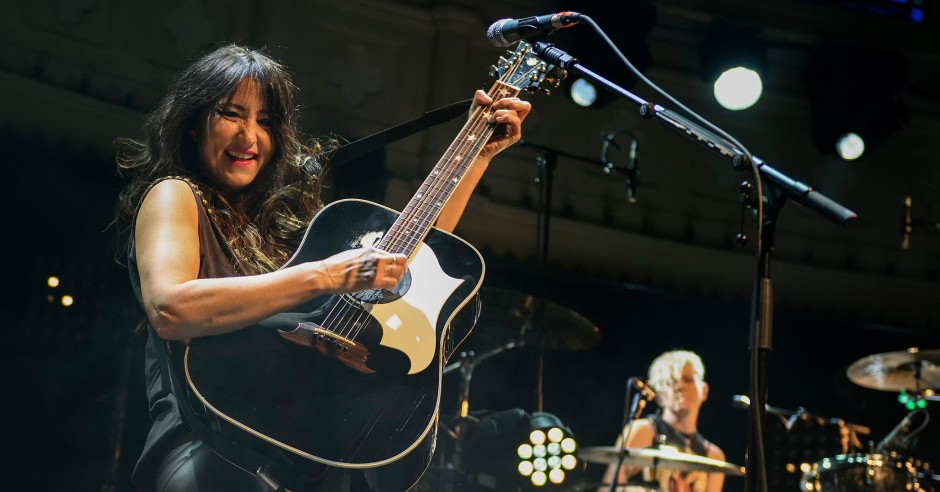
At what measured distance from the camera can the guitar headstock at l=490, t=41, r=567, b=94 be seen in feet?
8.55

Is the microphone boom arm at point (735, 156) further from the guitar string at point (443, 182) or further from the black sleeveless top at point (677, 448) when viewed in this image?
the black sleeveless top at point (677, 448)

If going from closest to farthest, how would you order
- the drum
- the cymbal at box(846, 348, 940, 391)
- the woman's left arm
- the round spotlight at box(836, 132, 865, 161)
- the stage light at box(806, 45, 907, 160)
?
the woman's left arm, the drum, the cymbal at box(846, 348, 940, 391), the stage light at box(806, 45, 907, 160), the round spotlight at box(836, 132, 865, 161)

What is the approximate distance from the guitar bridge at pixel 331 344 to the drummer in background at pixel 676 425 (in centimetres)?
414

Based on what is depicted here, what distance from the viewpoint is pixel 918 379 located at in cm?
600

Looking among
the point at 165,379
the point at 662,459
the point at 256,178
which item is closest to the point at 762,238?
the point at 256,178

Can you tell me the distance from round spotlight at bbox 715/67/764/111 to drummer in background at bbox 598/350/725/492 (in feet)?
7.66

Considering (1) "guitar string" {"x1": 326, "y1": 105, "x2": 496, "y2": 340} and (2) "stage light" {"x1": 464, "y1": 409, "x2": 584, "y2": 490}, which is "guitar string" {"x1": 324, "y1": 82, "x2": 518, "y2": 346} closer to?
(1) "guitar string" {"x1": 326, "y1": 105, "x2": 496, "y2": 340}

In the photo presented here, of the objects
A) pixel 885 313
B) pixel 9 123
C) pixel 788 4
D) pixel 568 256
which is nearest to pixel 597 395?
pixel 568 256

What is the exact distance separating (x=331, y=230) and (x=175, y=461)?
62 centimetres

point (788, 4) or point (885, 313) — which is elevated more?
point (788, 4)

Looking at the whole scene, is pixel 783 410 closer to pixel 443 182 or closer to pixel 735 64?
pixel 735 64

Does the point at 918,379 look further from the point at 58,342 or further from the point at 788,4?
the point at 58,342

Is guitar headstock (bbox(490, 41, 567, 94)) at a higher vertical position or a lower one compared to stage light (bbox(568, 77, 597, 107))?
lower

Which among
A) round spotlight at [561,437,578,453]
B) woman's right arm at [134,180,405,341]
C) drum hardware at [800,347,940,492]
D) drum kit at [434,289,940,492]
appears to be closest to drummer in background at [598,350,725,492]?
drum kit at [434,289,940,492]
